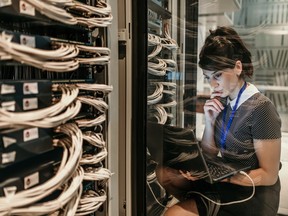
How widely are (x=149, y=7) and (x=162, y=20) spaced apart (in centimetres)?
22

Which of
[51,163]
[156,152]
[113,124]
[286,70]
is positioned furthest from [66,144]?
[286,70]

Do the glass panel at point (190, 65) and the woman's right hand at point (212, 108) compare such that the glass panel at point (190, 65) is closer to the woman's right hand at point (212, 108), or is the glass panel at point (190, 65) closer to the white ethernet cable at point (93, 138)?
the woman's right hand at point (212, 108)

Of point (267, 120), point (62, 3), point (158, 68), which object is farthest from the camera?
point (158, 68)

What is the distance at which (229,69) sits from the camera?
1.37 metres

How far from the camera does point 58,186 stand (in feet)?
2.26

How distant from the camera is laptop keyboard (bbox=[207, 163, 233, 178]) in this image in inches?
55.5

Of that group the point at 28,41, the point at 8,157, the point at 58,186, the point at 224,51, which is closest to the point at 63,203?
the point at 58,186

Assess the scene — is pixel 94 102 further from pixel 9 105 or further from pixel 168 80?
pixel 168 80

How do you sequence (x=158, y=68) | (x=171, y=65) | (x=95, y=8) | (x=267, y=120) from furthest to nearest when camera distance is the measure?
1. (x=171, y=65)
2. (x=158, y=68)
3. (x=267, y=120)
4. (x=95, y=8)

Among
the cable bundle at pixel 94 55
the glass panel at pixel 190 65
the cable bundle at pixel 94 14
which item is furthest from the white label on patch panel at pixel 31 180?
the glass panel at pixel 190 65

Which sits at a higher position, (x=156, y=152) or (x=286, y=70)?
(x=286, y=70)

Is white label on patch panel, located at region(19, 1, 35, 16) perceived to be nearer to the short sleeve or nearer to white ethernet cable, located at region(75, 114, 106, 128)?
white ethernet cable, located at region(75, 114, 106, 128)

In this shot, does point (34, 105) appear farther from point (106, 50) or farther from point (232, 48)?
point (232, 48)

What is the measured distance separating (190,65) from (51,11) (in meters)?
0.94
